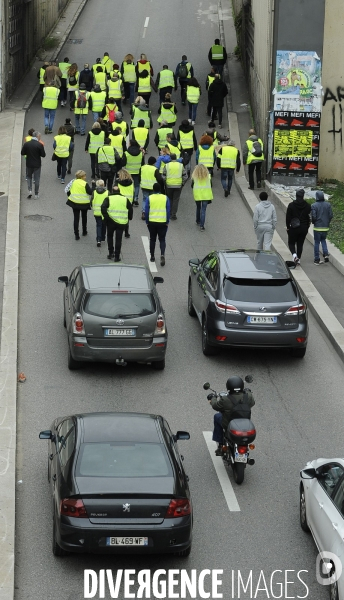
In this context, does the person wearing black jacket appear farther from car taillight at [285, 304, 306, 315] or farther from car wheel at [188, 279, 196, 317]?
car taillight at [285, 304, 306, 315]

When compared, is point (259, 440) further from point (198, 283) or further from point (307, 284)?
point (307, 284)

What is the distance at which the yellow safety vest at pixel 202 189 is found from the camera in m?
23.5

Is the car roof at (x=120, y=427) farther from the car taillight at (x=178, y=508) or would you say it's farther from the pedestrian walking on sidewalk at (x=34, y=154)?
the pedestrian walking on sidewalk at (x=34, y=154)

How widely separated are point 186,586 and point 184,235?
14.5 m

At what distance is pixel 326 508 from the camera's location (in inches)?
402

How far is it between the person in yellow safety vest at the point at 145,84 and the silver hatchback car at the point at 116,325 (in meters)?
20.4

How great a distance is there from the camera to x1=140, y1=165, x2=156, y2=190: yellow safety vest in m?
23.6

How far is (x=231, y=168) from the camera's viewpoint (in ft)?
88.8

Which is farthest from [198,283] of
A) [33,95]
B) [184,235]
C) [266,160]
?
[33,95]

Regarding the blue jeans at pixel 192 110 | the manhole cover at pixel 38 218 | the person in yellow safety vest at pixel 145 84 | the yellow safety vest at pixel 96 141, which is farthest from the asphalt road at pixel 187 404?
the person in yellow safety vest at pixel 145 84

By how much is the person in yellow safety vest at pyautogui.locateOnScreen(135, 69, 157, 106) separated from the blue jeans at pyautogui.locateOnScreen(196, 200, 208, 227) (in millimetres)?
11814

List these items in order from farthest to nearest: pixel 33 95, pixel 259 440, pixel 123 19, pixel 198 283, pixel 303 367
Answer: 1. pixel 123 19
2. pixel 33 95
3. pixel 198 283
4. pixel 303 367
5. pixel 259 440

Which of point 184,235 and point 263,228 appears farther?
point 184,235

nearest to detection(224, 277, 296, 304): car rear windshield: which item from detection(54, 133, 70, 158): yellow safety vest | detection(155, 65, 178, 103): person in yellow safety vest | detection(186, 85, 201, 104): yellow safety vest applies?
detection(54, 133, 70, 158): yellow safety vest
